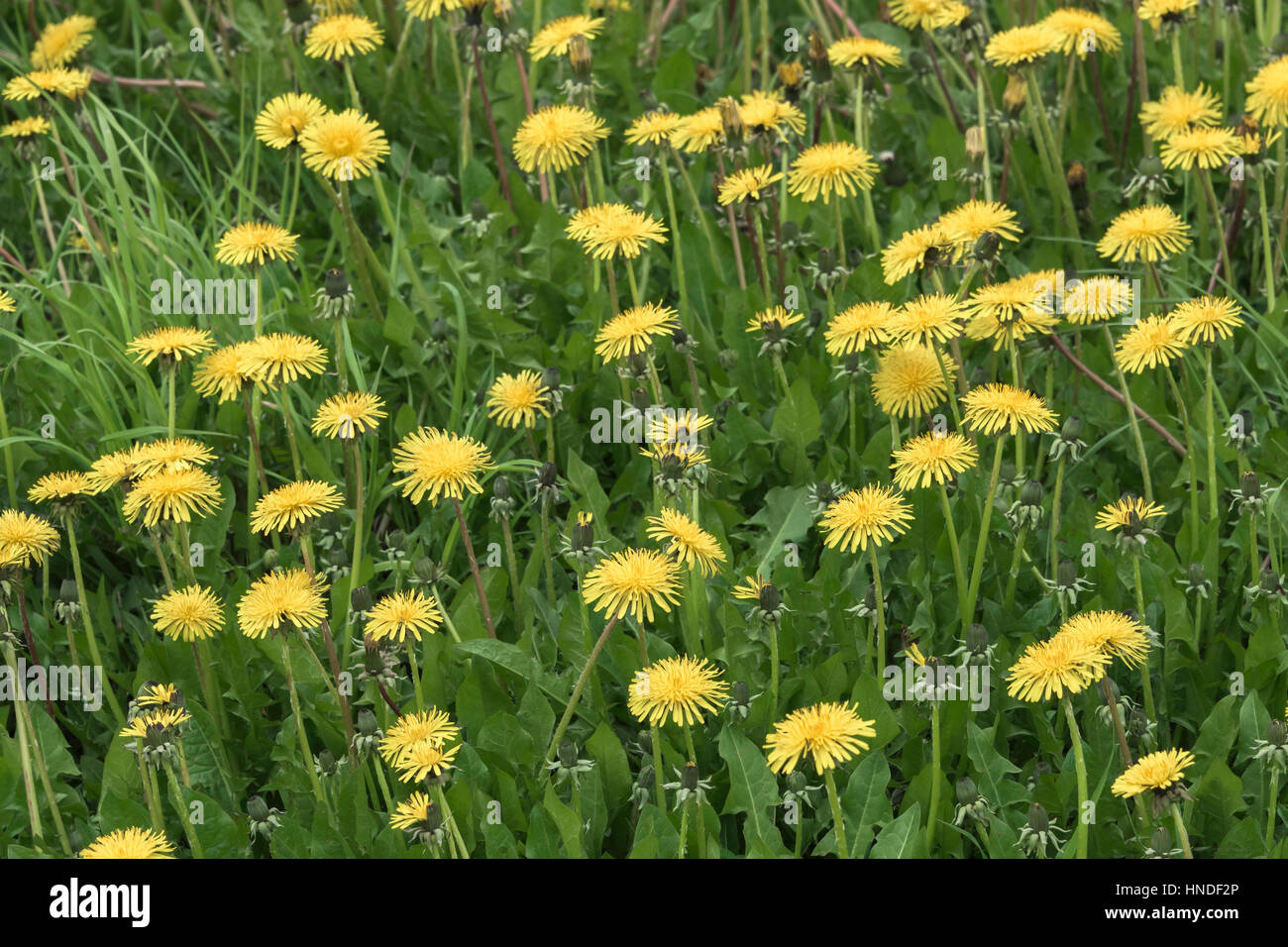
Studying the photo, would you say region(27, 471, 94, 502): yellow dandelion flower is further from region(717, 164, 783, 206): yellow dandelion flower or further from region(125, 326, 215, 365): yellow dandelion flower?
region(717, 164, 783, 206): yellow dandelion flower

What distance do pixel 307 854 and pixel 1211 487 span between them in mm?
2002

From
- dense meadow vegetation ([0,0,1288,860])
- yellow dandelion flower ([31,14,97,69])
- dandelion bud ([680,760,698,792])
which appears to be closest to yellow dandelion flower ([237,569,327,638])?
dense meadow vegetation ([0,0,1288,860])

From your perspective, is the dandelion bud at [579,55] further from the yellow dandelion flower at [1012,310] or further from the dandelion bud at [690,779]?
the dandelion bud at [690,779]

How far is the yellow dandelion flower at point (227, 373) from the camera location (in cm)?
299

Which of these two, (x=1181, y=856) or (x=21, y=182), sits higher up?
(x=21, y=182)

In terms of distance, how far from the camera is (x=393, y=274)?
387 centimetres

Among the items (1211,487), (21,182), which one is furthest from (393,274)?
(1211,487)

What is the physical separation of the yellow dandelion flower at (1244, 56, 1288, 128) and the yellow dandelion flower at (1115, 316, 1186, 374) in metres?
0.82

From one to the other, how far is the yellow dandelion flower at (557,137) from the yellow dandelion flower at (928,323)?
3.33 ft

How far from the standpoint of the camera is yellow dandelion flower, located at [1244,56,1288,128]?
11.2 ft

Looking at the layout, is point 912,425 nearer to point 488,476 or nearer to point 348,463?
point 488,476

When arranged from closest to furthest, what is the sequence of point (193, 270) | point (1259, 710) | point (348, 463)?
point (1259, 710), point (348, 463), point (193, 270)

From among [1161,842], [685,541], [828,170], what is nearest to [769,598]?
[685,541]

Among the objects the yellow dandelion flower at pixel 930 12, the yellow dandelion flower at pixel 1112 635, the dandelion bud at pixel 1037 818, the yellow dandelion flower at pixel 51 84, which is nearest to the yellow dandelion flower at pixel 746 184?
the yellow dandelion flower at pixel 930 12
